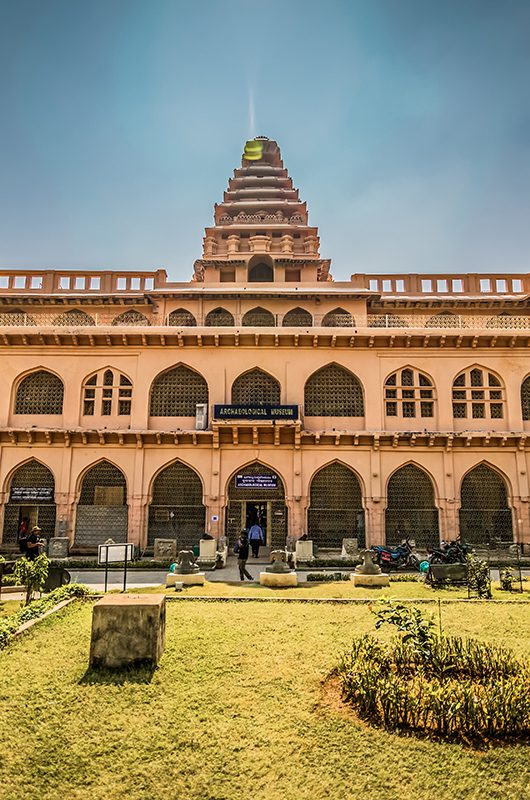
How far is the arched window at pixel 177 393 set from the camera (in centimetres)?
2155

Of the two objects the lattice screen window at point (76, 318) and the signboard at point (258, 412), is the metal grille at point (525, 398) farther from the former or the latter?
the lattice screen window at point (76, 318)

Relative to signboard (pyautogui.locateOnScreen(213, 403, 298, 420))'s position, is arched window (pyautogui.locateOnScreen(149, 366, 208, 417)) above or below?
above

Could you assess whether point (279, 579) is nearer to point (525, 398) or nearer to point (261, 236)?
point (525, 398)

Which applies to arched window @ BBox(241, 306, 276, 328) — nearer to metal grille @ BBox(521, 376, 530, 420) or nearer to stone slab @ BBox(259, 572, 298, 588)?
metal grille @ BBox(521, 376, 530, 420)

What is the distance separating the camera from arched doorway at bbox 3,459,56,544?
68.1 ft

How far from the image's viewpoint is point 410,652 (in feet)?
23.1

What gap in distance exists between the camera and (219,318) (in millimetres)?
25844

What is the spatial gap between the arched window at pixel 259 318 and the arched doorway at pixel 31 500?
437 inches

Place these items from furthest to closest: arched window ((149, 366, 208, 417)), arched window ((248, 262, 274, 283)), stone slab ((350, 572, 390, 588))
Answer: arched window ((248, 262, 274, 283)), arched window ((149, 366, 208, 417)), stone slab ((350, 572, 390, 588))

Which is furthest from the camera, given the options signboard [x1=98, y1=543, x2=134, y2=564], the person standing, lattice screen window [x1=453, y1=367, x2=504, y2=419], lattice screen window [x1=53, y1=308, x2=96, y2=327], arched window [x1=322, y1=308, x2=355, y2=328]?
lattice screen window [x1=53, y1=308, x2=96, y2=327]

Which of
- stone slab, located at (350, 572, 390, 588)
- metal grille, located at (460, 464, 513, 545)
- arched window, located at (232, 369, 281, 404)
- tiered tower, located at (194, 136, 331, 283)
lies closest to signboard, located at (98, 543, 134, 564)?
stone slab, located at (350, 572, 390, 588)

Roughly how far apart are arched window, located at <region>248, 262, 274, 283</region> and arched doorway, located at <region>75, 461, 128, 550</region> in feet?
46.9

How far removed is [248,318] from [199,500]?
9.27 metres

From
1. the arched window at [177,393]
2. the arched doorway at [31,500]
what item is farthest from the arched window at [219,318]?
the arched doorway at [31,500]
